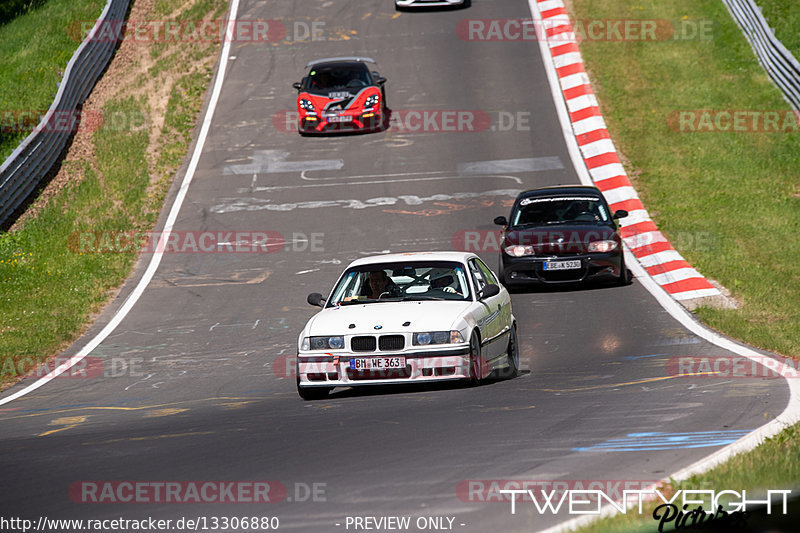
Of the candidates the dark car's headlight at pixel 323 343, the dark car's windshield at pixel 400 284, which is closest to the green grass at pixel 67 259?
the dark car's windshield at pixel 400 284

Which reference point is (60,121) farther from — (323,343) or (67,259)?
(323,343)

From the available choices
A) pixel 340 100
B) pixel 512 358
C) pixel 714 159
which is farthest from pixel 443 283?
pixel 340 100

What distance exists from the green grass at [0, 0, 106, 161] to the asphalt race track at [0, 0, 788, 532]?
5.18 metres

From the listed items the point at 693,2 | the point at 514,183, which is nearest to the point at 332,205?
the point at 514,183

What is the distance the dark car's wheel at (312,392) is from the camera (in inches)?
442

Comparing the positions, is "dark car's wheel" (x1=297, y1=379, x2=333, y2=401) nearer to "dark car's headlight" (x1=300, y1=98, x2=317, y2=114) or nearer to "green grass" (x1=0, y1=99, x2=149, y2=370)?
"green grass" (x1=0, y1=99, x2=149, y2=370)

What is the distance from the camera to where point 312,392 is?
37.1 ft

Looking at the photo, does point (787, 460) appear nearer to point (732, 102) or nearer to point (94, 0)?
point (732, 102)

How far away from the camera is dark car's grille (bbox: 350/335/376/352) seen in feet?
35.8

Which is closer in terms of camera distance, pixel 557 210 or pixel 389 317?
pixel 389 317

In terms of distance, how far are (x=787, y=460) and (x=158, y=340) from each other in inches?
439

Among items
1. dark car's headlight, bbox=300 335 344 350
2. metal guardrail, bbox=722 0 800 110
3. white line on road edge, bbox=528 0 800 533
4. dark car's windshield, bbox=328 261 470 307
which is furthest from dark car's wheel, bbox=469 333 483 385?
metal guardrail, bbox=722 0 800 110

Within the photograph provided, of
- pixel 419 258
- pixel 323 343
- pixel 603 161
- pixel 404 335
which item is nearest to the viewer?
pixel 404 335

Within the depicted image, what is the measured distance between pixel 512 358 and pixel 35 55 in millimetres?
26192
